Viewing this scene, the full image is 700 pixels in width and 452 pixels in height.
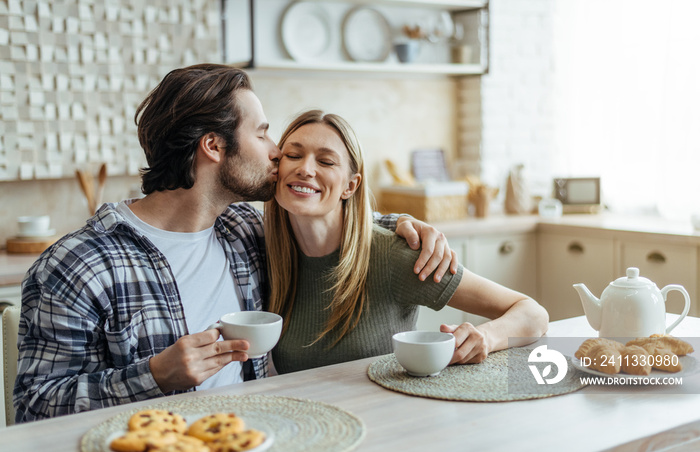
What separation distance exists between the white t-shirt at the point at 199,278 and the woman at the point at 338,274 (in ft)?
0.38

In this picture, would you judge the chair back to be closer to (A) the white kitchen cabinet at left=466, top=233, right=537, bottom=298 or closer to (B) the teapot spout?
(B) the teapot spout

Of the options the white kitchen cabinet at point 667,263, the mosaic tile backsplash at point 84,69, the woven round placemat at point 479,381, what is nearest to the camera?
the woven round placemat at point 479,381

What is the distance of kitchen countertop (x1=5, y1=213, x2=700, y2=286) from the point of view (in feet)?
Result: 10.4

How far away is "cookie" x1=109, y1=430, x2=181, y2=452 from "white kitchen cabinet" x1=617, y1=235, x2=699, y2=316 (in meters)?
2.58

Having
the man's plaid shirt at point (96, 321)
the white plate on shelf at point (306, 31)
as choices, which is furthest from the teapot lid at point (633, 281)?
the white plate on shelf at point (306, 31)

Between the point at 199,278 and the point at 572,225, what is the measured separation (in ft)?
7.45

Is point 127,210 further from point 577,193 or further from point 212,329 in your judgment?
point 577,193

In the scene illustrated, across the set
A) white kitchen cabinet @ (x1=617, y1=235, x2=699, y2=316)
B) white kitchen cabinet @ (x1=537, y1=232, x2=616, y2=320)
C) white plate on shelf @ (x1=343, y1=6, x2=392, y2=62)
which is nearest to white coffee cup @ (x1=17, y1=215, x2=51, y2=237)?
white plate on shelf @ (x1=343, y1=6, x2=392, y2=62)

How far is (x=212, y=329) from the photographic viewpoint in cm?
135

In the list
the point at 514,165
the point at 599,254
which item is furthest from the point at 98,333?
the point at 514,165

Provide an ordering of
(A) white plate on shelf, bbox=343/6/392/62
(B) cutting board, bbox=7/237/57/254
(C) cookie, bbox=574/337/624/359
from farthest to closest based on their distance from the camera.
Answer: (A) white plate on shelf, bbox=343/6/392/62 → (B) cutting board, bbox=7/237/57/254 → (C) cookie, bbox=574/337/624/359

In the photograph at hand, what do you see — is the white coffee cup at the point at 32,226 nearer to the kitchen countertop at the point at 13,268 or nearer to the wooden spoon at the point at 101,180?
the kitchen countertop at the point at 13,268

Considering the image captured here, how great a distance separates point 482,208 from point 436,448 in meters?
2.79

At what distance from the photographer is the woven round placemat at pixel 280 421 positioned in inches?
42.1
